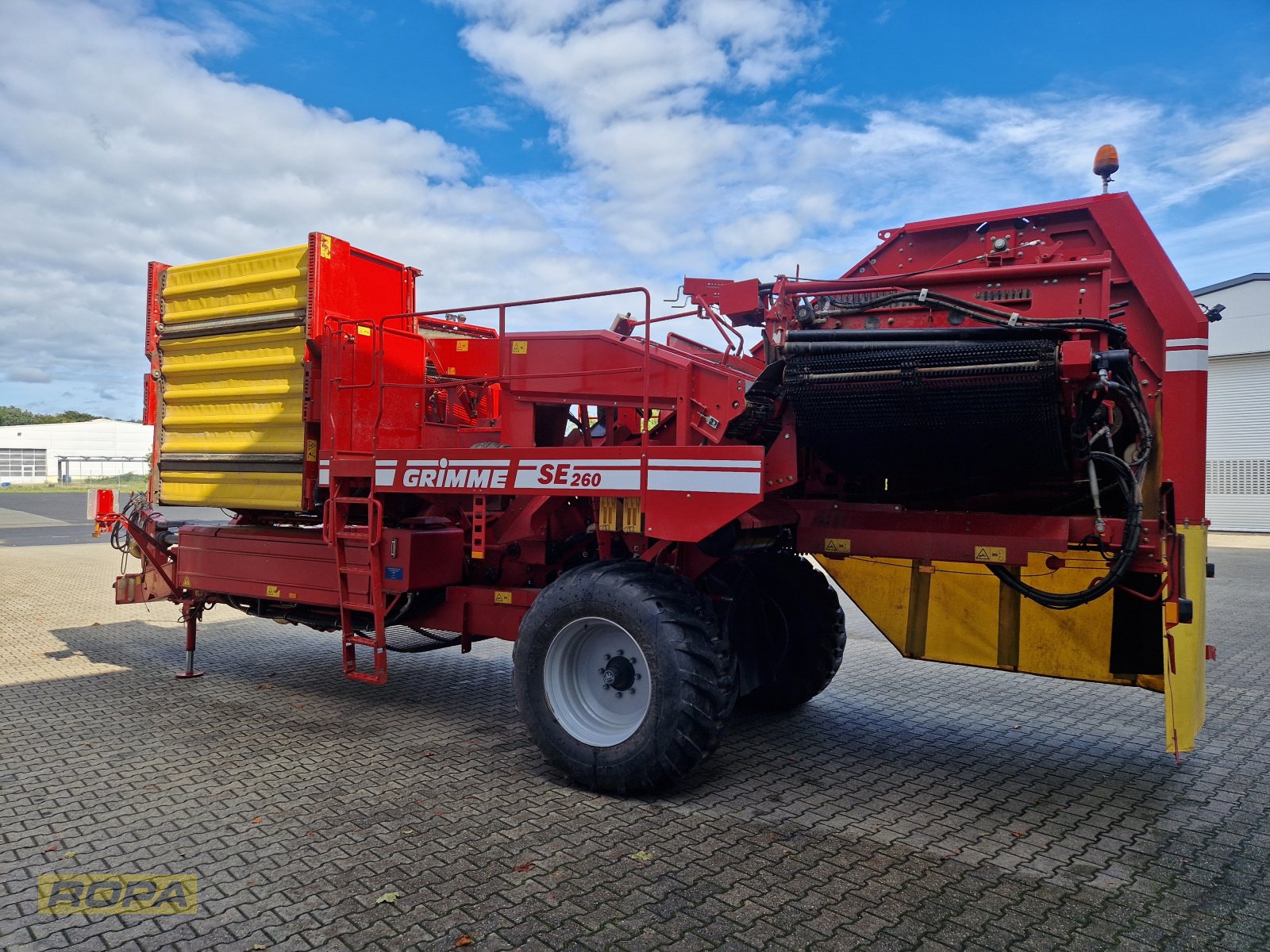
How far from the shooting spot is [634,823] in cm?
432

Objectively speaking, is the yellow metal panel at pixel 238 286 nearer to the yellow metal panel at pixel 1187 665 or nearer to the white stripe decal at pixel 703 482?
the white stripe decal at pixel 703 482

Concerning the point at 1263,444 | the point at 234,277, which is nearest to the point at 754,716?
the point at 234,277

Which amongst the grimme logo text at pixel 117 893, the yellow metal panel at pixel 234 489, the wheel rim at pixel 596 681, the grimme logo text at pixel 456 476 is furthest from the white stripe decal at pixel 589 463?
the grimme logo text at pixel 117 893

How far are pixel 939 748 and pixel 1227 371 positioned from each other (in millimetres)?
23695

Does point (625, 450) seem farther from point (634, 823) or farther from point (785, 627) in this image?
point (785, 627)

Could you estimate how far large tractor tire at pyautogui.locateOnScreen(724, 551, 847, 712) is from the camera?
6.31 meters

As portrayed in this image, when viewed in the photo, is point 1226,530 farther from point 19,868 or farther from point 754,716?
point 19,868

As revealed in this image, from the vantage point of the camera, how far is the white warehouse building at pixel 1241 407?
22.9m

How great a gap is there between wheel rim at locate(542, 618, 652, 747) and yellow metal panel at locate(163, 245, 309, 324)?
3231mm

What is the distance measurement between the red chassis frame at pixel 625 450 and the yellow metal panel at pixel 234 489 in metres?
0.22

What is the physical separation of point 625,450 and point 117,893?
9.95 feet

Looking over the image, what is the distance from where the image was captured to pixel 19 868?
372 cm

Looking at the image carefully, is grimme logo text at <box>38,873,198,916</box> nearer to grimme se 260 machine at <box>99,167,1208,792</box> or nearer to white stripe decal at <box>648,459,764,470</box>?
grimme se 260 machine at <box>99,167,1208,792</box>

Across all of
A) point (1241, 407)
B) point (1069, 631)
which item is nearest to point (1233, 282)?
point (1241, 407)
